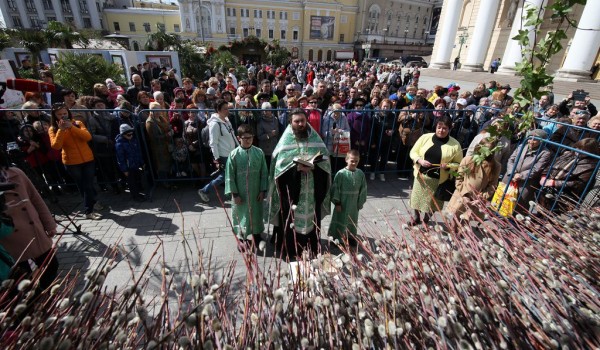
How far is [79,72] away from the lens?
369 inches

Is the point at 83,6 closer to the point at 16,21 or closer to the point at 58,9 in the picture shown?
the point at 58,9

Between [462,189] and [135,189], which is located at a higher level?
[462,189]

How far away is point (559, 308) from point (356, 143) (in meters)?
5.05

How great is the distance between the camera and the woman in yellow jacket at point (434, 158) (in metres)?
3.88

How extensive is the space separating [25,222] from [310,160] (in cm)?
273

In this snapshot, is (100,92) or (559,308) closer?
(559,308)

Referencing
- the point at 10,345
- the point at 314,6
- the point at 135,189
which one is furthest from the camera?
the point at 314,6

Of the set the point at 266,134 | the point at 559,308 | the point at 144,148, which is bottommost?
the point at 144,148

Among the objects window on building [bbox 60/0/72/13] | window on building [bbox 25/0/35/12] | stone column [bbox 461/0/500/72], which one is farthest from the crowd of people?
window on building [bbox 25/0/35/12]

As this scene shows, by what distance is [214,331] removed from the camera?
1049 millimetres

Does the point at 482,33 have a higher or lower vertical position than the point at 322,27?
lower

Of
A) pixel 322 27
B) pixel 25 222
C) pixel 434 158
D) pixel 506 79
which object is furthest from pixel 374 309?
pixel 322 27

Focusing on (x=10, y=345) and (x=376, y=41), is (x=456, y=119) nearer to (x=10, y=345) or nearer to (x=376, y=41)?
(x=10, y=345)

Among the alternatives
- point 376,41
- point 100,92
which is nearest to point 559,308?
point 100,92
